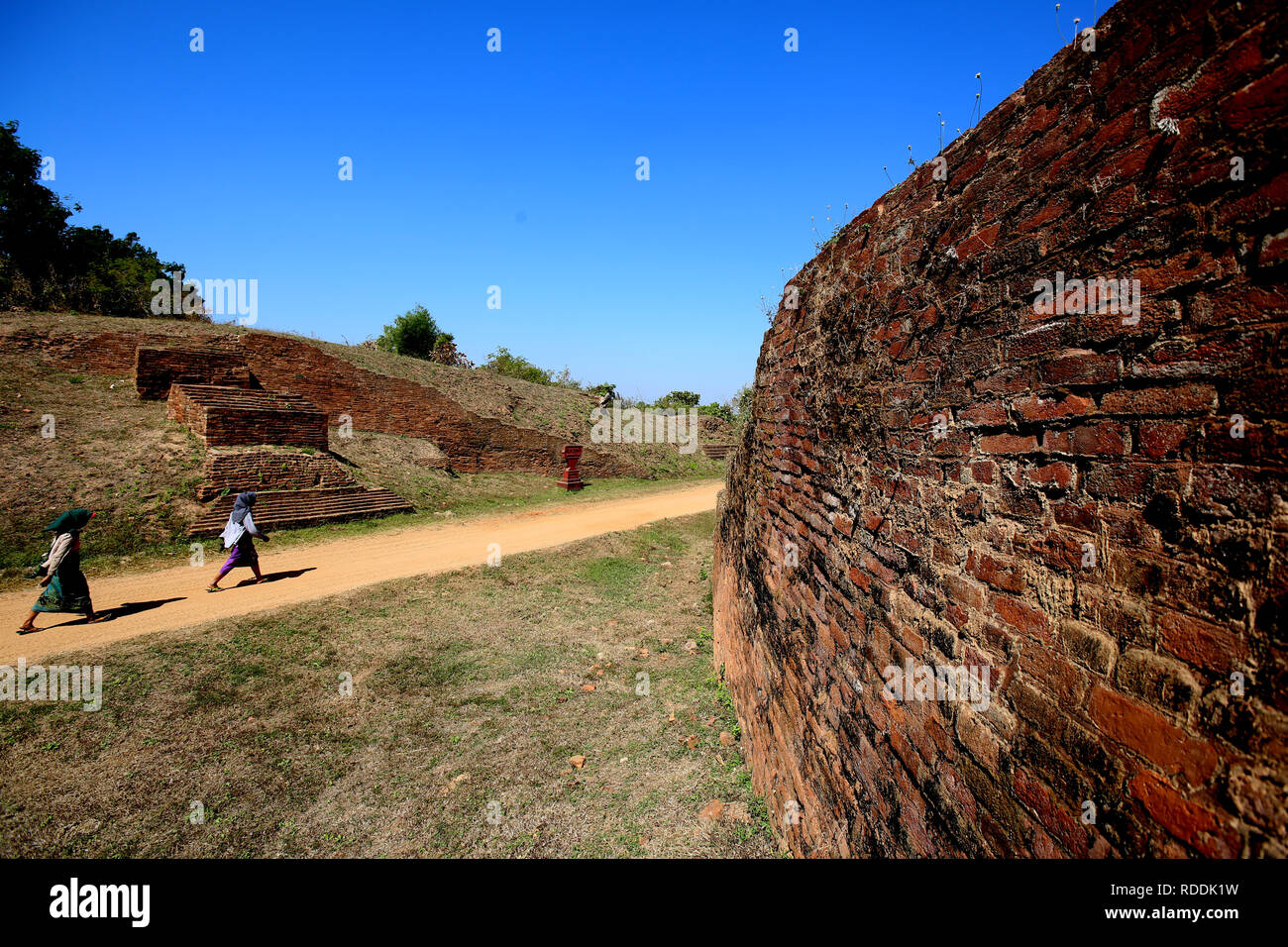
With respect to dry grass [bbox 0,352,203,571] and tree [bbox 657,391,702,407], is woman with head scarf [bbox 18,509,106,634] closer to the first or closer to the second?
dry grass [bbox 0,352,203,571]

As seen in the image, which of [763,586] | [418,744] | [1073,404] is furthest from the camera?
[418,744]

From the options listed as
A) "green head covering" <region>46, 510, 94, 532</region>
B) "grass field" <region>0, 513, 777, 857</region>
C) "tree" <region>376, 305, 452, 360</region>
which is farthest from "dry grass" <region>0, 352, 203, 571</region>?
"tree" <region>376, 305, 452, 360</region>

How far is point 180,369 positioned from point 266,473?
5493 mm

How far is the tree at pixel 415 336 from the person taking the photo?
1369 inches

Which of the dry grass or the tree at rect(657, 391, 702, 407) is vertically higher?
the tree at rect(657, 391, 702, 407)

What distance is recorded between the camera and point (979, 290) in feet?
5.90

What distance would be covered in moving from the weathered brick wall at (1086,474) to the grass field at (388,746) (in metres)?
2.01

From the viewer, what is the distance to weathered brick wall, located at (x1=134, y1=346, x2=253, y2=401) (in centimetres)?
1437

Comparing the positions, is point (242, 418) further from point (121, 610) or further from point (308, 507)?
point (121, 610)

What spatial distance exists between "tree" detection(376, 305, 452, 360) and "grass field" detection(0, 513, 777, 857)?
31.0m

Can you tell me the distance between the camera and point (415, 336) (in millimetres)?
34906

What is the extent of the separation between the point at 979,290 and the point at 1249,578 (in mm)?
1111
